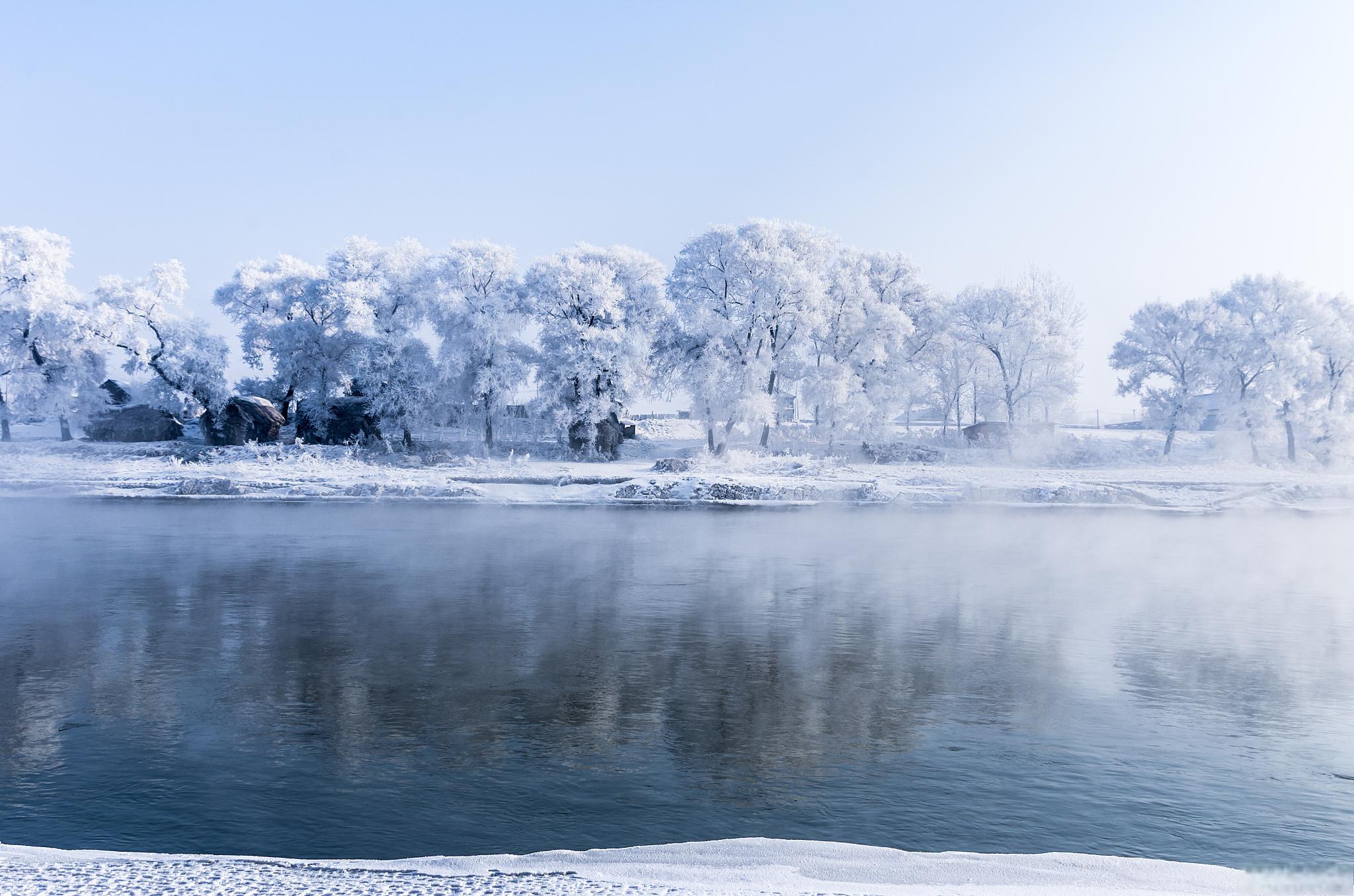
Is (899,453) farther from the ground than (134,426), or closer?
closer

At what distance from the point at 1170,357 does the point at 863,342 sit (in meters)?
19.9

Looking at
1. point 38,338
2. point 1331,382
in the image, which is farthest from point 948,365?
point 38,338

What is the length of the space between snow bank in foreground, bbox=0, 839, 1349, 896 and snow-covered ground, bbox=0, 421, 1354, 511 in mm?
29700

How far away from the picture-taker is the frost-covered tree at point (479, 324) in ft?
178

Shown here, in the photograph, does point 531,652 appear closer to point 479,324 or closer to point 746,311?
point 746,311

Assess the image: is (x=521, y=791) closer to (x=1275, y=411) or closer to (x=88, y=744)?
(x=88, y=744)

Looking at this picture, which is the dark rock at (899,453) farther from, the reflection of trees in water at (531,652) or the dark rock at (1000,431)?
the reflection of trees in water at (531,652)

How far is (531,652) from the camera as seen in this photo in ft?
40.4

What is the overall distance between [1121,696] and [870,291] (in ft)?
165

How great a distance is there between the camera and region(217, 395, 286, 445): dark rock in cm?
5519

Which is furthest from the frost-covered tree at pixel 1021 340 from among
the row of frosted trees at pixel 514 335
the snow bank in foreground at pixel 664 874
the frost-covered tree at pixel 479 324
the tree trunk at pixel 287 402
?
the snow bank in foreground at pixel 664 874

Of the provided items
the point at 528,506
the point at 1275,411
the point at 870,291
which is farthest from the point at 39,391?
the point at 1275,411

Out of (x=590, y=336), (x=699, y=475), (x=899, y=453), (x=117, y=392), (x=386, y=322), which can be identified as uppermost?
(x=386, y=322)

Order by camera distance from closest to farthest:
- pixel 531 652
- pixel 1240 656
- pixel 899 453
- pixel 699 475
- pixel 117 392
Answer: pixel 531 652, pixel 1240 656, pixel 699 475, pixel 899 453, pixel 117 392
